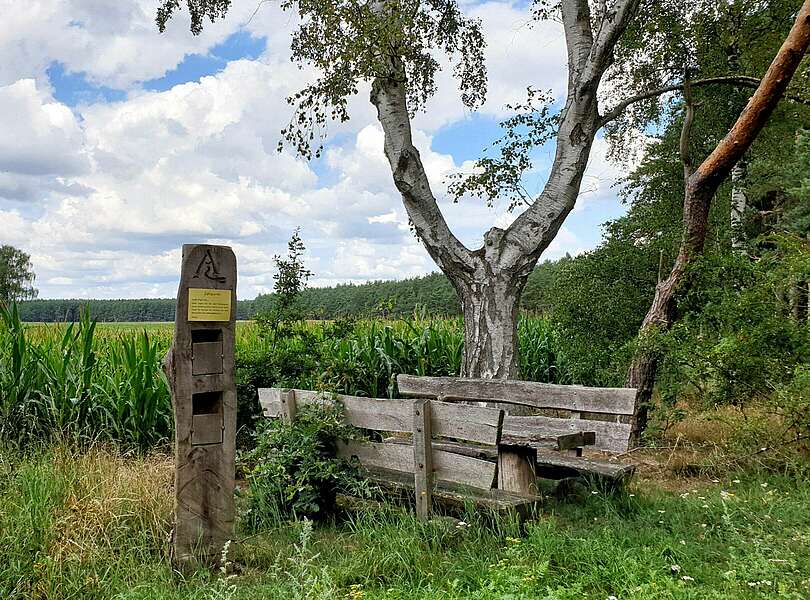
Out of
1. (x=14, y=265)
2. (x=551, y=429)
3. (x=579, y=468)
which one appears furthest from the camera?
(x=14, y=265)

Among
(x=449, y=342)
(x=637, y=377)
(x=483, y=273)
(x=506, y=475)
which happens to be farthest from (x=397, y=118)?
(x=506, y=475)

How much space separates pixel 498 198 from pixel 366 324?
3.00 m

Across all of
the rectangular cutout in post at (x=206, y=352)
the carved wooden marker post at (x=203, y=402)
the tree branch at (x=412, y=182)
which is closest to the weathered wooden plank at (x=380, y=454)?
the carved wooden marker post at (x=203, y=402)

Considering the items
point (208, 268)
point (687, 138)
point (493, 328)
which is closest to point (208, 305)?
point (208, 268)

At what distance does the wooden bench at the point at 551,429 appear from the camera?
5070 mm

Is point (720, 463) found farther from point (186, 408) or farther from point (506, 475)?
point (186, 408)

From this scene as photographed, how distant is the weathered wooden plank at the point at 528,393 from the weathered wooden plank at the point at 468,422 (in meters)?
1.17

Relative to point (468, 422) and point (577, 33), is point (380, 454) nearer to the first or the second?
point (468, 422)

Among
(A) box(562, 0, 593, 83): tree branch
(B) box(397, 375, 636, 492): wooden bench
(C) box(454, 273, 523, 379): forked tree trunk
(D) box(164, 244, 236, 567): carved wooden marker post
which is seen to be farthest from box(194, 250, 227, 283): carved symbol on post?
(A) box(562, 0, 593, 83): tree branch

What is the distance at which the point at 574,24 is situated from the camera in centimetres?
879

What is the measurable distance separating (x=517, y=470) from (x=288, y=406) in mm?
1957

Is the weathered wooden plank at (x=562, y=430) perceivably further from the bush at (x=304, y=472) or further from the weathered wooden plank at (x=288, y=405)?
the weathered wooden plank at (x=288, y=405)

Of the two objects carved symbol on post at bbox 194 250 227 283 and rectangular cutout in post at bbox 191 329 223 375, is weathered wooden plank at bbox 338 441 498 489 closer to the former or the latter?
rectangular cutout in post at bbox 191 329 223 375

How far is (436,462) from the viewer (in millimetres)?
4871
